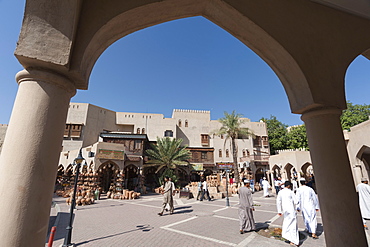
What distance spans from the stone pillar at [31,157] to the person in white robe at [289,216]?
17.8 feet

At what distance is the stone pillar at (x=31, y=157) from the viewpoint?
146cm

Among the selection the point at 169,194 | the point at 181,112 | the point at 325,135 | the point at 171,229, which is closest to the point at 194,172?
the point at 181,112

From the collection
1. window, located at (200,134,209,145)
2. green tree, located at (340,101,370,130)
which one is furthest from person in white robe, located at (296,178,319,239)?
green tree, located at (340,101,370,130)

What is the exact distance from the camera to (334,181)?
2.65 metres

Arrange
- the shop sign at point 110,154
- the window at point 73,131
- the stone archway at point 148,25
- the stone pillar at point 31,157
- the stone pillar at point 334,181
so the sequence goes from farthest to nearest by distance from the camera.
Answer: the window at point 73,131 < the shop sign at point 110,154 < the stone pillar at point 334,181 < the stone archway at point 148,25 < the stone pillar at point 31,157

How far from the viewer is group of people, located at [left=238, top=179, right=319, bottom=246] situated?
16.3 ft

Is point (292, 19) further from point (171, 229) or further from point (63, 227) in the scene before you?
point (63, 227)

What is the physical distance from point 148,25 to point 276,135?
3696 cm

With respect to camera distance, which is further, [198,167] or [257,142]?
[257,142]

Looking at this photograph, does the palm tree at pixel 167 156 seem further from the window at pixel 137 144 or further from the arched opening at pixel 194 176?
the arched opening at pixel 194 176

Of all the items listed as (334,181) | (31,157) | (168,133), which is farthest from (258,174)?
(31,157)

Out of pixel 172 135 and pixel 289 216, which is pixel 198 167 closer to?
pixel 172 135

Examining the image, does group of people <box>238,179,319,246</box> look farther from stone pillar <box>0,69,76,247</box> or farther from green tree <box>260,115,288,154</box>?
green tree <box>260,115,288,154</box>

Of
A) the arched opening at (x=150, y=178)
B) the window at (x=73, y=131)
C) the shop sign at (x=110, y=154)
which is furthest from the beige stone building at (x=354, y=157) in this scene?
the window at (x=73, y=131)
